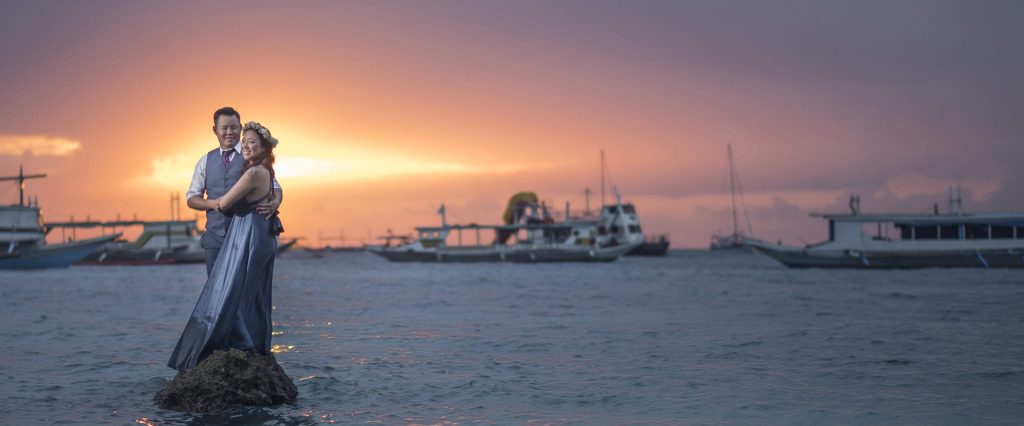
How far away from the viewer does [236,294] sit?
9266 mm

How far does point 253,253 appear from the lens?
Result: 9250 millimetres

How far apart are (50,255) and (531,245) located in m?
42.0

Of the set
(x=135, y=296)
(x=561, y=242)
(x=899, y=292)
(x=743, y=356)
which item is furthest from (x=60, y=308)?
(x=561, y=242)

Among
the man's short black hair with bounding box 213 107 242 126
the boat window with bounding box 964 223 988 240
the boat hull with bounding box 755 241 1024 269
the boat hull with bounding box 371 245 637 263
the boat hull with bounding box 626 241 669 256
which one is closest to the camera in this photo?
the man's short black hair with bounding box 213 107 242 126

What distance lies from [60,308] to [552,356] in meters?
20.1

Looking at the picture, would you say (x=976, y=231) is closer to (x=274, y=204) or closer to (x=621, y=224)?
(x=621, y=224)

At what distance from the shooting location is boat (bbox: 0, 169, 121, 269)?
76938 millimetres

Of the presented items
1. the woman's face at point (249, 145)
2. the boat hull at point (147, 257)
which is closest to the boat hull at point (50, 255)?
the boat hull at point (147, 257)

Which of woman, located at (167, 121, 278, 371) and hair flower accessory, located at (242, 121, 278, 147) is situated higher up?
hair flower accessory, located at (242, 121, 278, 147)

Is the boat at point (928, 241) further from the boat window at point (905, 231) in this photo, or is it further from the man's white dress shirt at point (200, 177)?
the man's white dress shirt at point (200, 177)

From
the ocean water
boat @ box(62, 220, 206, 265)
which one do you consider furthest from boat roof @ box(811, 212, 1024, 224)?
boat @ box(62, 220, 206, 265)

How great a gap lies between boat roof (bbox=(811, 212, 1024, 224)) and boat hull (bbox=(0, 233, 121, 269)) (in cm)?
6108

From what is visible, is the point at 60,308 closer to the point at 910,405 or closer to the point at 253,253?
the point at 253,253

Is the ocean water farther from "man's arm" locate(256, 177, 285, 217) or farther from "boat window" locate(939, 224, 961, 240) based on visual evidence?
"boat window" locate(939, 224, 961, 240)
